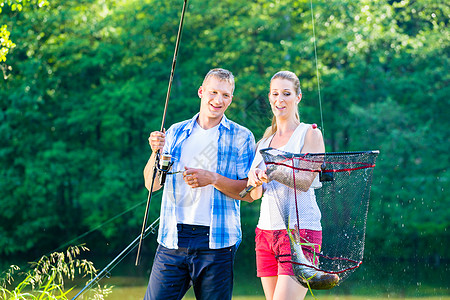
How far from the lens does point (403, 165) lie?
1268cm

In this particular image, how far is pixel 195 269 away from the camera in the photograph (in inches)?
105

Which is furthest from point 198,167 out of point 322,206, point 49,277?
point 49,277

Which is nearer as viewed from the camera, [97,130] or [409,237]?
[409,237]

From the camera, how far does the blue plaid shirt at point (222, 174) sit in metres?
2.69

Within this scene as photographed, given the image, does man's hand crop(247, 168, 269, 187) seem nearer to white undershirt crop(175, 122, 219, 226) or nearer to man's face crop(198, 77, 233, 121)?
white undershirt crop(175, 122, 219, 226)

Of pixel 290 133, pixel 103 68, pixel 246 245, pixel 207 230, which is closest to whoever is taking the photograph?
pixel 207 230

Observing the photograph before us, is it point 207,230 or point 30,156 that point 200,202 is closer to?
point 207,230

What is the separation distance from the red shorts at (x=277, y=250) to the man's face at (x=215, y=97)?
0.62 m

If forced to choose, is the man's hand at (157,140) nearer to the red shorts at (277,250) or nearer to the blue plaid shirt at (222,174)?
the blue plaid shirt at (222,174)

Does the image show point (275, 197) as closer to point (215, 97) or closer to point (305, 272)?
point (305, 272)

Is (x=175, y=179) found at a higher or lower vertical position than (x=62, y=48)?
lower

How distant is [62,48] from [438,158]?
8502 millimetres

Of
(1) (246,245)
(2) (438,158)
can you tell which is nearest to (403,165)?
(2) (438,158)

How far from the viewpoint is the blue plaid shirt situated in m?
2.69
